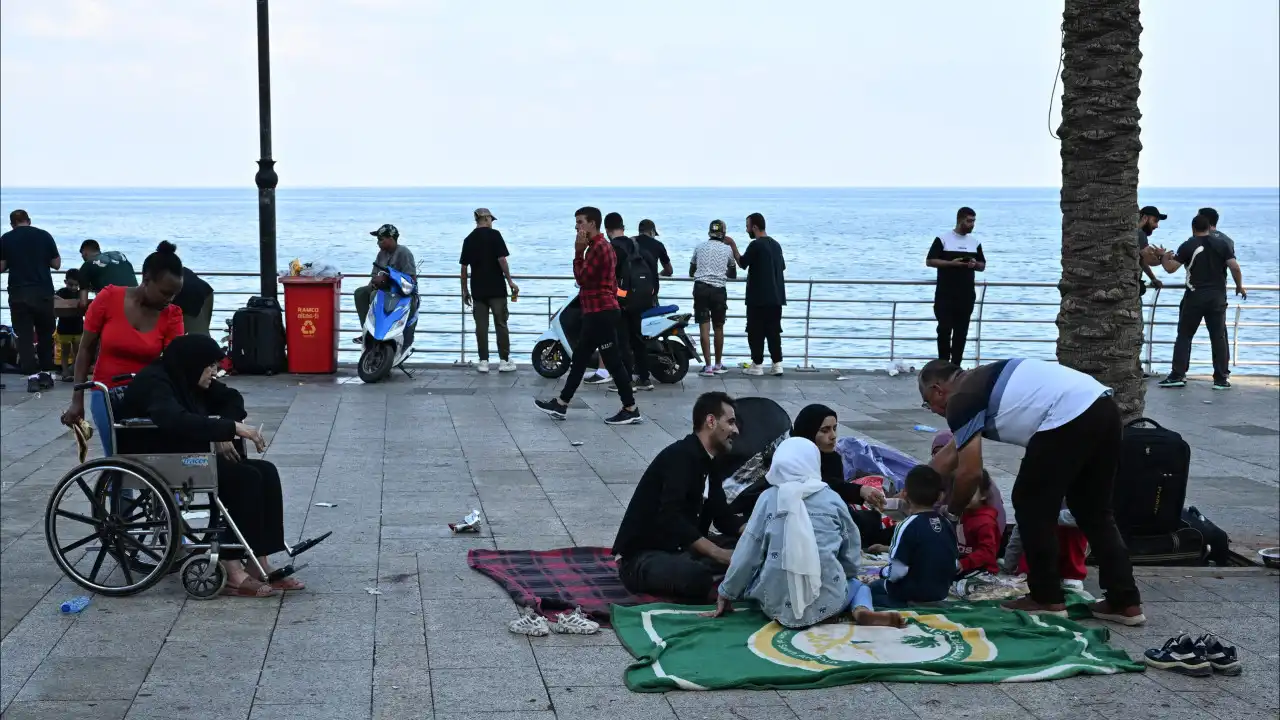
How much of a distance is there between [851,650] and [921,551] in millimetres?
744

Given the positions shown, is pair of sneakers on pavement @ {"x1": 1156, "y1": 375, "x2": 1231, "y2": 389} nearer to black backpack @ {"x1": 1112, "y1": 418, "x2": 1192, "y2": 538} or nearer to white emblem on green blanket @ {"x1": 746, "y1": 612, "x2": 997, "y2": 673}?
black backpack @ {"x1": 1112, "y1": 418, "x2": 1192, "y2": 538}

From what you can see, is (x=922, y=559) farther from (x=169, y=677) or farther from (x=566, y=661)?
(x=169, y=677)

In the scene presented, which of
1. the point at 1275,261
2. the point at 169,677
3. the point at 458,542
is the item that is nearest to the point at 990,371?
the point at 458,542

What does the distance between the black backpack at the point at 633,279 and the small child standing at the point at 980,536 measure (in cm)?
764

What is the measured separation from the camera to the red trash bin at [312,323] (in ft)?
50.5

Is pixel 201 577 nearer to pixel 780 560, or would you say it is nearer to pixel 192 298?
pixel 780 560

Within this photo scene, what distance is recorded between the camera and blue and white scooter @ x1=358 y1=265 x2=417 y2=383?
1504cm

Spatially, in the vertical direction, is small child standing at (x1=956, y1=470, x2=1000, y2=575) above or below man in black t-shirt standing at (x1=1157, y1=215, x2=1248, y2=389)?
below

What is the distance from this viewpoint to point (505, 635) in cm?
621

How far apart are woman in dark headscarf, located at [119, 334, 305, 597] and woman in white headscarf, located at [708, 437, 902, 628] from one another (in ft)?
7.40

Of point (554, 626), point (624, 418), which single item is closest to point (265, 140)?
point (624, 418)

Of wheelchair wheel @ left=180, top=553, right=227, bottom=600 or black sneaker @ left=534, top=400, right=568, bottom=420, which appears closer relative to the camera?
wheelchair wheel @ left=180, top=553, right=227, bottom=600

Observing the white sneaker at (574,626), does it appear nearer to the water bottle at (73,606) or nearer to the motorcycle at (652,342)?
the water bottle at (73,606)

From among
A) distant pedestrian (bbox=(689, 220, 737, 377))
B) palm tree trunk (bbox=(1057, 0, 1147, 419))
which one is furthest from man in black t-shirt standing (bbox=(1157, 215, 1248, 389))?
palm tree trunk (bbox=(1057, 0, 1147, 419))
